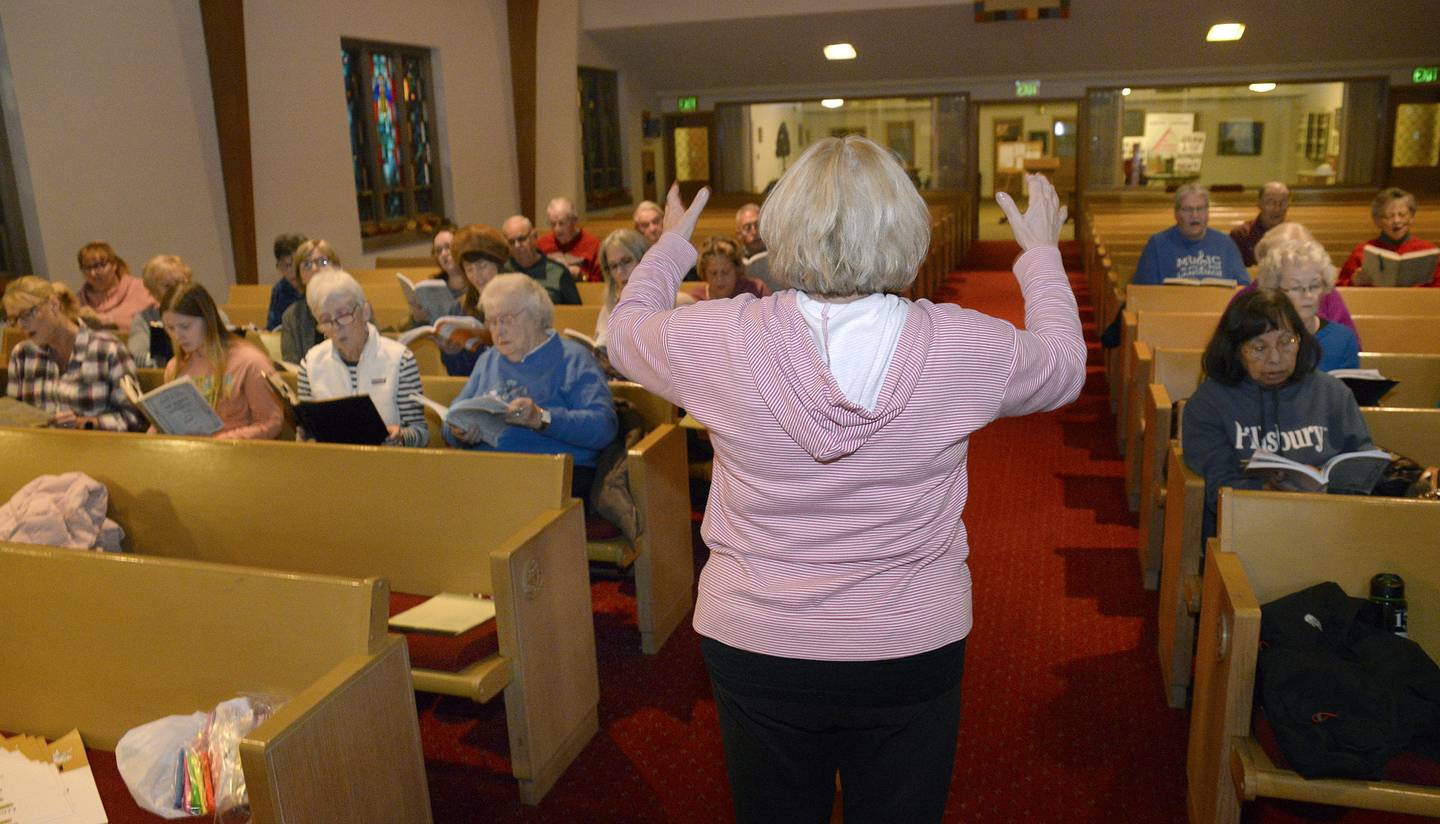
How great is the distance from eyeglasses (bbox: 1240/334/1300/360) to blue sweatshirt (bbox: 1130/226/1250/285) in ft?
9.44

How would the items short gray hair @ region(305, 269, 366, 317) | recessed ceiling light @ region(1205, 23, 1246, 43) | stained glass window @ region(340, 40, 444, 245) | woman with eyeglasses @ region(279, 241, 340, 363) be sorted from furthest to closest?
recessed ceiling light @ region(1205, 23, 1246, 43)
stained glass window @ region(340, 40, 444, 245)
woman with eyeglasses @ region(279, 241, 340, 363)
short gray hair @ region(305, 269, 366, 317)

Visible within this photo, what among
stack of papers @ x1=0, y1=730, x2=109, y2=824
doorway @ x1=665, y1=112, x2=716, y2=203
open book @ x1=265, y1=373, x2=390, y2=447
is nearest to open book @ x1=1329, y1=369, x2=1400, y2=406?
open book @ x1=265, y1=373, x2=390, y2=447

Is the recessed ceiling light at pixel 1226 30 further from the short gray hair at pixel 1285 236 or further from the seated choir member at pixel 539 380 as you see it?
the seated choir member at pixel 539 380

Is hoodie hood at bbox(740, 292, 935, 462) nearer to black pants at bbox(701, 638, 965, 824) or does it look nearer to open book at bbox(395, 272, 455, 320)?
black pants at bbox(701, 638, 965, 824)

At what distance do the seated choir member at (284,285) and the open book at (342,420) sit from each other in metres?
2.25

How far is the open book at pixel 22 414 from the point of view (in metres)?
4.01

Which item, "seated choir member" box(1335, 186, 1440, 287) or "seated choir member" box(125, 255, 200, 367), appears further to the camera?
"seated choir member" box(1335, 186, 1440, 287)

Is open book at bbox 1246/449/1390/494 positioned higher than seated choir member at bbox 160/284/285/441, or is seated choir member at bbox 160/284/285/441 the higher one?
seated choir member at bbox 160/284/285/441

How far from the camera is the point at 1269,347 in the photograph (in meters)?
2.77

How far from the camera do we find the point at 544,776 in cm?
266

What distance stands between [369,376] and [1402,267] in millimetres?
4854

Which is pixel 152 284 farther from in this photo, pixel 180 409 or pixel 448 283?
pixel 180 409

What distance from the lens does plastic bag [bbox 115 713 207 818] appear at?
1.98m

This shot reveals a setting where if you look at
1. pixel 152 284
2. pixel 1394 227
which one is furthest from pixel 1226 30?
pixel 152 284
